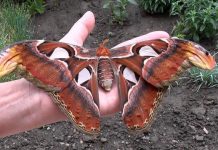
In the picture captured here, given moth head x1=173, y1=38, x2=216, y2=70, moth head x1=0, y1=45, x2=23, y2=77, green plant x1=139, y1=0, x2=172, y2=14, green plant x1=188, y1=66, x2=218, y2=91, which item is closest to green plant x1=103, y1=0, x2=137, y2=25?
green plant x1=139, y1=0, x2=172, y2=14

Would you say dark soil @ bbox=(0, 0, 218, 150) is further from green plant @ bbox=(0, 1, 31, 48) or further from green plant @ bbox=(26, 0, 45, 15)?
green plant @ bbox=(26, 0, 45, 15)

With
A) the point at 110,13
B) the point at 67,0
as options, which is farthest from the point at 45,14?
the point at 110,13

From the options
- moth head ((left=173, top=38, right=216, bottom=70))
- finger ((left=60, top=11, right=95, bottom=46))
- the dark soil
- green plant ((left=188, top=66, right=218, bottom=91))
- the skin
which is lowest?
the dark soil

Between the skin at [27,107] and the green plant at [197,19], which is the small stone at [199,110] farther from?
the skin at [27,107]

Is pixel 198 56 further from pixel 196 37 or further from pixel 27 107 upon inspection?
pixel 196 37

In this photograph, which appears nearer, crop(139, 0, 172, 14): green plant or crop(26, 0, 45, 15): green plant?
crop(139, 0, 172, 14): green plant

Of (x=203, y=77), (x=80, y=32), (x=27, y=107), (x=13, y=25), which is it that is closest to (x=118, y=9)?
(x=13, y=25)
